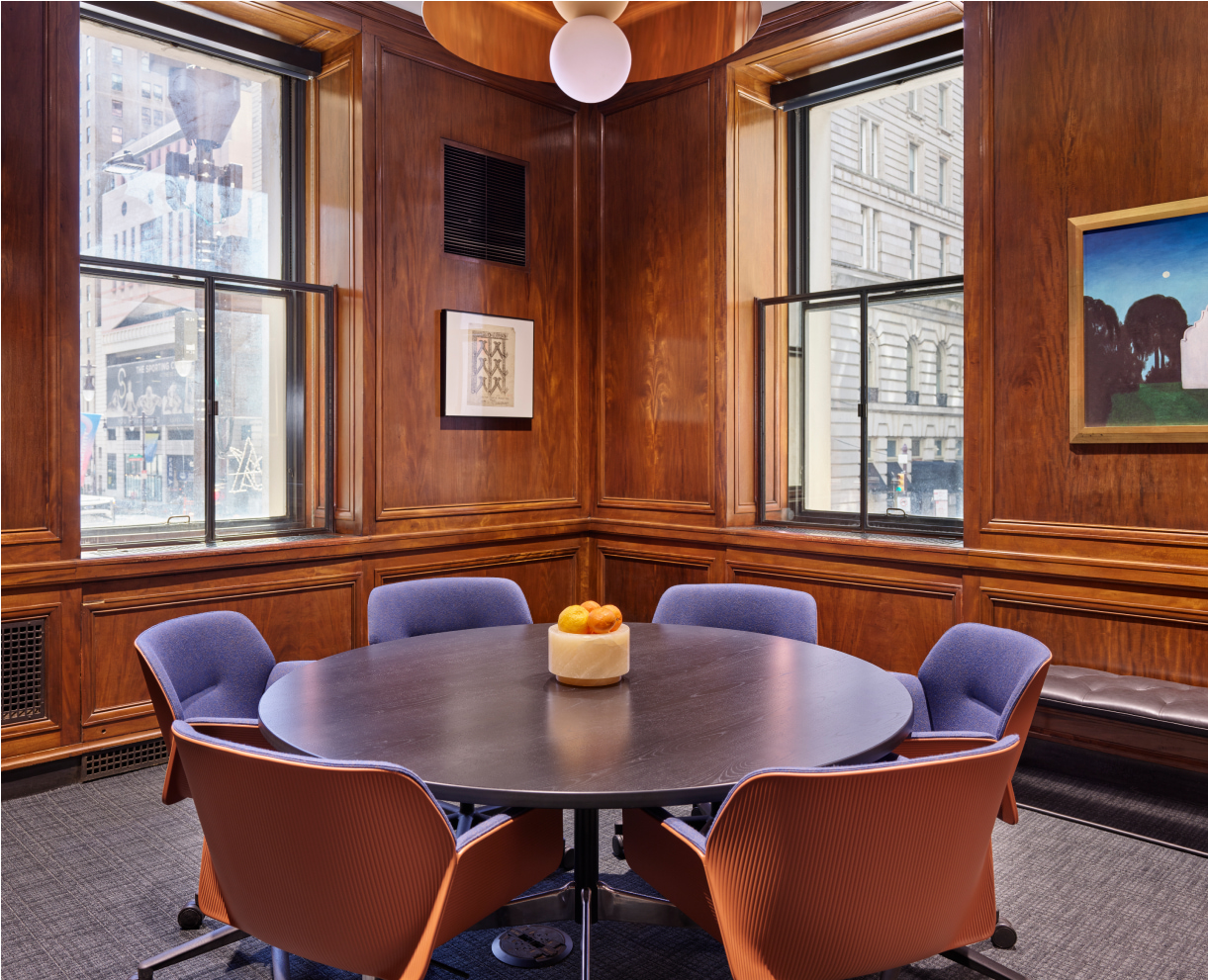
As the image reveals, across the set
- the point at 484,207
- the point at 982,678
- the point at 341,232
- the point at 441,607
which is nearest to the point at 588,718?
the point at 982,678

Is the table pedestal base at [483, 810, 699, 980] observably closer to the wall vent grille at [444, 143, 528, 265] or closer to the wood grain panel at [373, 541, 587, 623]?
the wood grain panel at [373, 541, 587, 623]

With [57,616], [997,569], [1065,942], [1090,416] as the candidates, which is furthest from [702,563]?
[57,616]

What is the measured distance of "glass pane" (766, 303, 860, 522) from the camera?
4.52 m

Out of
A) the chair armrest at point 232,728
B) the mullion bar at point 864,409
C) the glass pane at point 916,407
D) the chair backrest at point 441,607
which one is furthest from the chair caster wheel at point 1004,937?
the mullion bar at point 864,409

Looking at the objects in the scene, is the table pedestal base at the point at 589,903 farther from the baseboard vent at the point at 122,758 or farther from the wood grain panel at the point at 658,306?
the wood grain panel at the point at 658,306

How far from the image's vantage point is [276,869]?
1449 mm

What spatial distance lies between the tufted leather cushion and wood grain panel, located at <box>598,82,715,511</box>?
2006 millimetres

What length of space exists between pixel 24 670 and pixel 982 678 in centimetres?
340

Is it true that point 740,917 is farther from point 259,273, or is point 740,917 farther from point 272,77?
point 272,77

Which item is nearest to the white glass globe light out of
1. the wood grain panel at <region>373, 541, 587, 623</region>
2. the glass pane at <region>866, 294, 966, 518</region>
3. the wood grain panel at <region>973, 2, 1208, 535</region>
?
the wood grain panel at <region>973, 2, 1208, 535</region>

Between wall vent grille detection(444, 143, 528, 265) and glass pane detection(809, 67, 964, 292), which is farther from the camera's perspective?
wall vent grille detection(444, 143, 528, 265)

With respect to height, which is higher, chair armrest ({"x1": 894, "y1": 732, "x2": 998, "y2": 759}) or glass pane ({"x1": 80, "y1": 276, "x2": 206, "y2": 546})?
glass pane ({"x1": 80, "y1": 276, "x2": 206, "y2": 546})

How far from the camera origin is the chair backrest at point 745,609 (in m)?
2.99

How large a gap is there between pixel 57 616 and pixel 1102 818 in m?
4.02
